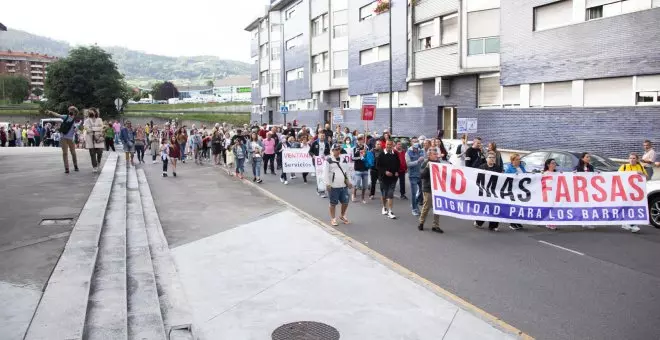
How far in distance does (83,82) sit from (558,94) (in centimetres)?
4853

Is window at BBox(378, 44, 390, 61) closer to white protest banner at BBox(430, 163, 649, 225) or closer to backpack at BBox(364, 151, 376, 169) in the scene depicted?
backpack at BBox(364, 151, 376, 169)

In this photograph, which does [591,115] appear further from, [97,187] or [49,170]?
[49,170]

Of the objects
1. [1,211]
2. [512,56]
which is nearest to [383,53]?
[512,56]

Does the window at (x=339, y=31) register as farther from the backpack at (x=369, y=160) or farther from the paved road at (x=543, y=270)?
the paved road at (x=543, y=270)

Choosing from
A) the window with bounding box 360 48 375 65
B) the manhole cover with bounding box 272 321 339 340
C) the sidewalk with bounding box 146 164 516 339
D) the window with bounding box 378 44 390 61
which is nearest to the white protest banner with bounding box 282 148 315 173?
the sidewalk with bounding box 146 164 516 339

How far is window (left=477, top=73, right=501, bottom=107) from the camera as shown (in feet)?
87.3

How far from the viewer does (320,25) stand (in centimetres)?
4794

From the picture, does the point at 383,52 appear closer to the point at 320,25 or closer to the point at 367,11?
the point at 367,11

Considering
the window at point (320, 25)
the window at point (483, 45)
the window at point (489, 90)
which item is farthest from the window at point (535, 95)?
the window at point (320, 25)

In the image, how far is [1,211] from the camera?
1041 cm

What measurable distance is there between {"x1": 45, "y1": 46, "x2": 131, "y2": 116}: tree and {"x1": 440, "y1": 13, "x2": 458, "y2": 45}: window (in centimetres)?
3789

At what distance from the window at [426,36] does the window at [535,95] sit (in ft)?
24.4

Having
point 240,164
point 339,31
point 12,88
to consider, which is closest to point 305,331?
point 240,164

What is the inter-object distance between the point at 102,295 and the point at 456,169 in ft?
24.7
